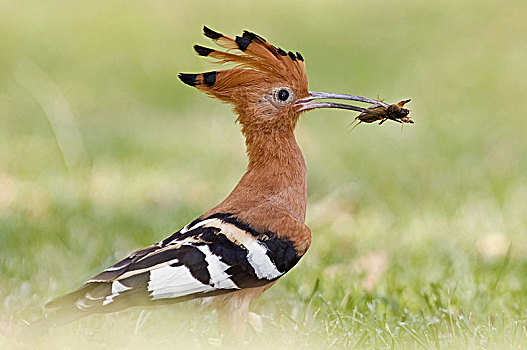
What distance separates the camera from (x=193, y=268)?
2.65 metres

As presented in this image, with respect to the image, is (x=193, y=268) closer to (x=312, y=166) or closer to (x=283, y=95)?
(x=283, y=95)

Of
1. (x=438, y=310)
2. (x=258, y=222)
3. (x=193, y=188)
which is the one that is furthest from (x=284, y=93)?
(x=193, y=188)

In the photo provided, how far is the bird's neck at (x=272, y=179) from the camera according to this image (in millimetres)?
2943

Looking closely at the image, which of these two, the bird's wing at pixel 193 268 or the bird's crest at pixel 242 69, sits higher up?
the bird's crest at pixel 242 69

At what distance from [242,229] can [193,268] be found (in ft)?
0.79

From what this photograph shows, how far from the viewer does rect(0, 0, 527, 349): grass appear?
10.7ft

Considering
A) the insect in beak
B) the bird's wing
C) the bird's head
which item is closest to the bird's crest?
the bird's head

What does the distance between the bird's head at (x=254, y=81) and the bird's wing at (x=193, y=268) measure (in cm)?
44

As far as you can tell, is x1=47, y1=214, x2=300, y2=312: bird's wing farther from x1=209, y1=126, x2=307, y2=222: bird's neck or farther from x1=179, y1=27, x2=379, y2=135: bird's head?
x1=179, y1=27, x2=379, y2=135: bird's head

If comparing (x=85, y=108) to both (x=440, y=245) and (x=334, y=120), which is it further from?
(x=440, y=245)

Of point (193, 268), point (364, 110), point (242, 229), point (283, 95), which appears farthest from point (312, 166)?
point (193, 268)

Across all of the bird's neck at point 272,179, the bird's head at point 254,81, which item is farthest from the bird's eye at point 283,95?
the bird's neck at point 272,179

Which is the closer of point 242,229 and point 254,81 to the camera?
point 242,229

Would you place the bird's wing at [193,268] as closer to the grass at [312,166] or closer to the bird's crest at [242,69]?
the grass at [312,166]
